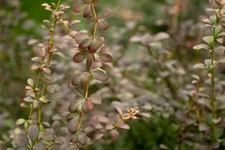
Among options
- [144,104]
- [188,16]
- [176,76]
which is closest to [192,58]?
[176,76]

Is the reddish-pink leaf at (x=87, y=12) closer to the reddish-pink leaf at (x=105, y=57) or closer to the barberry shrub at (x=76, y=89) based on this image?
the barberry shrub at (x=76, y=89)

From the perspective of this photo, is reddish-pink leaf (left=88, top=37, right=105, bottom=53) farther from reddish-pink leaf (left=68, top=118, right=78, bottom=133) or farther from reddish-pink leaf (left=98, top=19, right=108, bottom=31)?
A: reddish-pink leaf (left=68, top=118, right=78, bottom=133)

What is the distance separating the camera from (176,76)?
1.99m

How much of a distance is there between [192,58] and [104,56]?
1.20 metres

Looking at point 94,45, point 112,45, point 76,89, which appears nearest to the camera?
point 94,45

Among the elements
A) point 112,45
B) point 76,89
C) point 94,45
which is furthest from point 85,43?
point 112,45

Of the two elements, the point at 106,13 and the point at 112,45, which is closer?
the point at 106,13

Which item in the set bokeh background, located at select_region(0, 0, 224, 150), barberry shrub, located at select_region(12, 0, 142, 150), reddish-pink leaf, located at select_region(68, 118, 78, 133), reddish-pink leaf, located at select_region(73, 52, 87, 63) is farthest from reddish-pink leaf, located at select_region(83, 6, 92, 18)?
bokeh background, located at select_region(0, 0, 224, 150)

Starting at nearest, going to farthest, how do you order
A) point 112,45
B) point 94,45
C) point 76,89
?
point 94,45, point 76,89, point 112,45

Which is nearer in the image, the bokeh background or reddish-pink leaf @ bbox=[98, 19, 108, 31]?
reddish-pink leaf @ bbox=[98, 19, 108, 31]

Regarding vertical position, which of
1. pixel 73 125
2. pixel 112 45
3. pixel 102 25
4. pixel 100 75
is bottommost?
pixel 112 45

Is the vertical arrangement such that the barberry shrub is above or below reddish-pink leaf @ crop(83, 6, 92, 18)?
below

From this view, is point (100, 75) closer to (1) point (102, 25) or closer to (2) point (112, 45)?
(1) point (102, 25)

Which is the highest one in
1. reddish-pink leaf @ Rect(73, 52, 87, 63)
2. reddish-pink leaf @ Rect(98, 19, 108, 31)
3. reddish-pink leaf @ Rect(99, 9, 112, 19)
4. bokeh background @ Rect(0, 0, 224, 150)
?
reddish-pink leaf @ Rect(99, 9, 112, 19)
